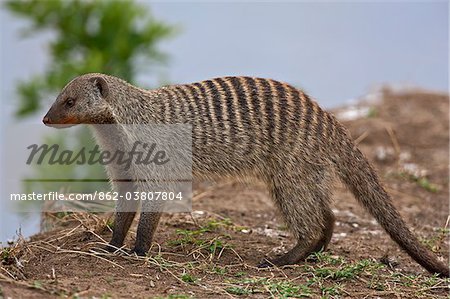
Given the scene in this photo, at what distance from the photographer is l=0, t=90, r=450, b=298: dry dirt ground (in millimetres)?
3447

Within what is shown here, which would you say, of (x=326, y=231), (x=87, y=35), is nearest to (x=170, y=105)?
(x=326, y=231)

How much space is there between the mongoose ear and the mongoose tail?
1.38 metres

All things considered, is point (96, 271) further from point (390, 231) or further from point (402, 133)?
point (402, 133)

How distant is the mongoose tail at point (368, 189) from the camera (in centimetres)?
423

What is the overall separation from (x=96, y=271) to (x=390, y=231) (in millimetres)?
1695

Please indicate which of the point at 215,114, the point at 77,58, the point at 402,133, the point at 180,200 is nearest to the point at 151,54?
the point at 77,58

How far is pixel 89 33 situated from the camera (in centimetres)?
1099

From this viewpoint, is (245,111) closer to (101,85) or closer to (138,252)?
(101,85)

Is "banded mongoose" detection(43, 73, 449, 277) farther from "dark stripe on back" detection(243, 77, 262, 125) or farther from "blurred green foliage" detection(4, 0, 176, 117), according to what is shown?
"blurred green foliage" detection(4, 0, 176, 117)

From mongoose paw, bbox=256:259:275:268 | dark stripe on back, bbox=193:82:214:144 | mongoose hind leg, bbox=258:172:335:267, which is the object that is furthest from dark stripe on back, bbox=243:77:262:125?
mongoose paw, bbox=256:259:275:268

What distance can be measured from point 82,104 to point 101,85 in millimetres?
157

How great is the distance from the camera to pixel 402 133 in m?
7.58

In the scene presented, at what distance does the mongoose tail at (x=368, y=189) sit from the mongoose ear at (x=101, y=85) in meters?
1.38

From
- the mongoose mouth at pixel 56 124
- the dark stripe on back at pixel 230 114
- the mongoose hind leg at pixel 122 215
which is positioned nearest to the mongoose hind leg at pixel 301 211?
the dark stripe on back at pixel 230 114
